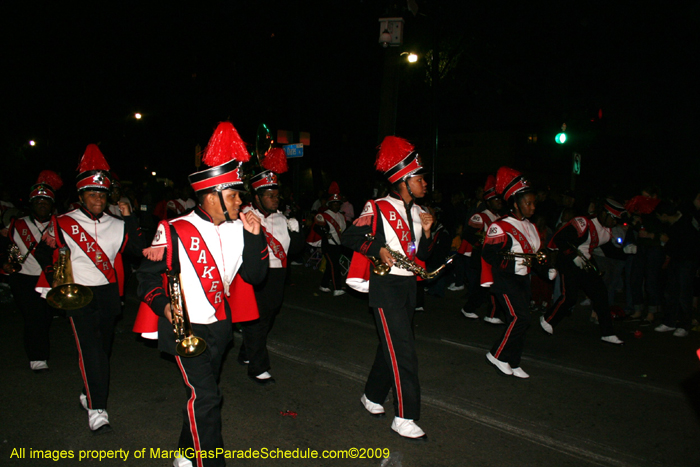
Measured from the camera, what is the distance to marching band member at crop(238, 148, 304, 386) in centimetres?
505

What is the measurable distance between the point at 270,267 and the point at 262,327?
664 mm

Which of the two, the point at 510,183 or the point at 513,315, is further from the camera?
the point at 510,183

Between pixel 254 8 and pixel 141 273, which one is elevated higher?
pixel 254 8

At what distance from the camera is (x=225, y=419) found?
14.0 ft

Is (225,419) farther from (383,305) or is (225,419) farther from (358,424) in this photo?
(383,305)

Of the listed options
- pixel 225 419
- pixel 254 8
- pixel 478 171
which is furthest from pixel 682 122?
pixel 225 419

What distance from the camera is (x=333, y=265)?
9.67 metres

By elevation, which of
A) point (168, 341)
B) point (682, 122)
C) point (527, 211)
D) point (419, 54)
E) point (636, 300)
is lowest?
point (636, 300)

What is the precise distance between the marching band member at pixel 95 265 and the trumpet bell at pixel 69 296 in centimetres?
10

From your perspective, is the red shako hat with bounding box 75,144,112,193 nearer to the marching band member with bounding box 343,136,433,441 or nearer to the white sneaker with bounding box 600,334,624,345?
the marching band member with bounding box 343,136,433,441

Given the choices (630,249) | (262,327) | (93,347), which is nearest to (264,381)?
(262,327)

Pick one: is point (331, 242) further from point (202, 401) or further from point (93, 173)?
point (202, 401)

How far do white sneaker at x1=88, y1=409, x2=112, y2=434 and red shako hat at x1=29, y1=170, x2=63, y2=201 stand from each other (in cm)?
309

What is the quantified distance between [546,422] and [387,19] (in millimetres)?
9153
